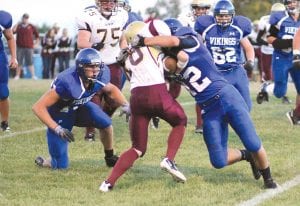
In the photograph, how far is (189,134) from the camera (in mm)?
9109

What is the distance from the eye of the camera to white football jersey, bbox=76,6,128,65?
8484 mm

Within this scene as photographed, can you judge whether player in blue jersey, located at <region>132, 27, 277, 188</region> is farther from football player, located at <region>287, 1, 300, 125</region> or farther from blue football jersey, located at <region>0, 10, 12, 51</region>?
blue football jersey, located at <region>0, 10, 12, 51</region>

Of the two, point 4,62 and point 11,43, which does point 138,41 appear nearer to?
point 4,62

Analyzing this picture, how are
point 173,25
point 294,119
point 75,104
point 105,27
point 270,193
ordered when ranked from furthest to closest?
point 294,119
point 105,27
point 75,104
point 173,25
point 270,193

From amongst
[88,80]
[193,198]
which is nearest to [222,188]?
[193,198]

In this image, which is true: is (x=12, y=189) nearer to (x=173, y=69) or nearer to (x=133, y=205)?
(x=133, y=205)

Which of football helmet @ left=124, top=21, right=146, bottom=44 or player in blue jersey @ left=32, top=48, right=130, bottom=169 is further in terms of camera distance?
player in blue jersey @ left=32, top=48, right=130, bottom=169

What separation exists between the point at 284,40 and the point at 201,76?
4.15m

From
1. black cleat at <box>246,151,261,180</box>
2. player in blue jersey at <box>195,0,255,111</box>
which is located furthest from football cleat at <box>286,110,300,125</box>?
black cleat at <box>246,151,261,180</box>

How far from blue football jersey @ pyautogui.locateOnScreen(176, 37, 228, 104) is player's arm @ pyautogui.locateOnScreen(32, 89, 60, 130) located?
1.09 meters

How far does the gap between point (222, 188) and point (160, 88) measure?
2.96ft

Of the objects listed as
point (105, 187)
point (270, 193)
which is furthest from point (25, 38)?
point (270, 193)

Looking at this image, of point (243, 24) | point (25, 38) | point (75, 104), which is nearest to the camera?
point (75, 104)

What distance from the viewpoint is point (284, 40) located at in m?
9.95
